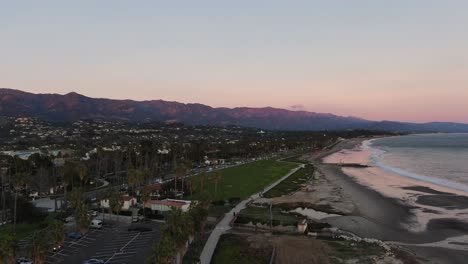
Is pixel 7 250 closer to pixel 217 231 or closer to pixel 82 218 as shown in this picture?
pixel 82 218

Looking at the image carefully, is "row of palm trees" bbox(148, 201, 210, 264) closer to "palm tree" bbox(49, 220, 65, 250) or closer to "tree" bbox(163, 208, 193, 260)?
"tree" bbox(163, 208, 193, 260)

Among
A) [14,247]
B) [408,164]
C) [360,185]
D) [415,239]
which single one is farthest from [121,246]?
[408,164]

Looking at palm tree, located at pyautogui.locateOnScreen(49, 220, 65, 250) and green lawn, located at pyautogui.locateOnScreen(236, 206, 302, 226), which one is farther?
green lawn, located at pyautogui.locateOnScreen(236, 206, 302, 226)

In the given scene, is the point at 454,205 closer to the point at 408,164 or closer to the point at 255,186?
the point at 255,186

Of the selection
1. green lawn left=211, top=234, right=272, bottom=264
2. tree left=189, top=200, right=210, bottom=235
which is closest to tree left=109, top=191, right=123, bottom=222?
tree left=189, top=200, right=210, bottom=235

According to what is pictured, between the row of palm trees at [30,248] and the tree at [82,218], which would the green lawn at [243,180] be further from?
the row of palm trees at [30,248]

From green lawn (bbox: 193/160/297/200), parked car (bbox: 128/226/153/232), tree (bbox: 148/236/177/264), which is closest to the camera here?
tree (bbox: 148/236/177/264)

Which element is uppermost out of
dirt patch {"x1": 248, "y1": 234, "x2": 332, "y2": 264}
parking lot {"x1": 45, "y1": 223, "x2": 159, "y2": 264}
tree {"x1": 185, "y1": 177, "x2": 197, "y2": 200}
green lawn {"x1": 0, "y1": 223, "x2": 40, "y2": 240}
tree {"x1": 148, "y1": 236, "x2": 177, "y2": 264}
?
tree {"x1": 148, "y1": 236, "x2": 177, "y2": 264}
